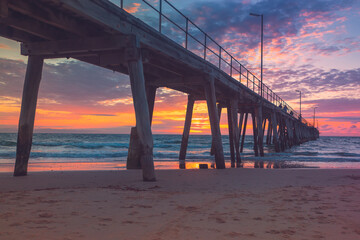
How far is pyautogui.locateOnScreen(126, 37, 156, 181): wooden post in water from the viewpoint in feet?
28.1

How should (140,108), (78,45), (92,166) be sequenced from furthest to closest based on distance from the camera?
(92,166) → (78,45) → (140,108)

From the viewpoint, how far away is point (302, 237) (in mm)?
3963

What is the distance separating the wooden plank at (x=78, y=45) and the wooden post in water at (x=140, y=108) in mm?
358

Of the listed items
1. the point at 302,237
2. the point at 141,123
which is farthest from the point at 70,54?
the point at 302,237

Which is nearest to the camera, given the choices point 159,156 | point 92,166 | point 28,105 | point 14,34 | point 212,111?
point 14,34

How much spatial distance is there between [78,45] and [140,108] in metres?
2.61

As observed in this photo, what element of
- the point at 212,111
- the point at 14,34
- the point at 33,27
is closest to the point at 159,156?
the point at 212,111

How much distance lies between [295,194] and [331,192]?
1166 millimetres

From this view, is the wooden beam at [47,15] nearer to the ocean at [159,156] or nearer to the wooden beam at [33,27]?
the wooden beam at [33,27]

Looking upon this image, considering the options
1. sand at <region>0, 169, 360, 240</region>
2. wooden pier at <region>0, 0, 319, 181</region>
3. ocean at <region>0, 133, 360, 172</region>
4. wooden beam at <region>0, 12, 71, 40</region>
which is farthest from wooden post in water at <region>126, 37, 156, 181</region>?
ocean at <region>0, 133, 360, 172</region>

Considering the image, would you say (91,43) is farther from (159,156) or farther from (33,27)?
(159,156)

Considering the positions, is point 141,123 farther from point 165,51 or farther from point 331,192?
point 331,192

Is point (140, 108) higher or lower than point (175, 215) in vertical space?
Answer: higher

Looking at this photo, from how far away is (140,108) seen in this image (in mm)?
8570
